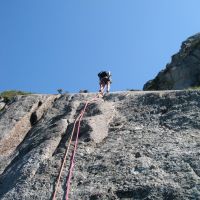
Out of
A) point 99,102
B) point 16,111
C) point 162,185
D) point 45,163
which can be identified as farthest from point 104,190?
point 16,111

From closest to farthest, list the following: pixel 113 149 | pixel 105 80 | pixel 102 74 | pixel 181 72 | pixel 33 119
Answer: pixel 113 149
pixel 33 119
pixel 105 80
pixel 102 74
pixel 181 72

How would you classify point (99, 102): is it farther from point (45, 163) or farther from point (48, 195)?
point (48, 195)

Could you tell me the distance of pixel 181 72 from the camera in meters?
46.0

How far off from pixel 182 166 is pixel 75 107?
7.77 m

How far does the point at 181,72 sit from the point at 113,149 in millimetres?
32198

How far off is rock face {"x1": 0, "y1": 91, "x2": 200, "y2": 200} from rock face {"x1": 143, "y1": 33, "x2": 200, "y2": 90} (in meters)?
25.3

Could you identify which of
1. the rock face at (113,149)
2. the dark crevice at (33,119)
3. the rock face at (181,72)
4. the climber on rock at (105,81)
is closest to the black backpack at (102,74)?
the climber on rock at (105,81)

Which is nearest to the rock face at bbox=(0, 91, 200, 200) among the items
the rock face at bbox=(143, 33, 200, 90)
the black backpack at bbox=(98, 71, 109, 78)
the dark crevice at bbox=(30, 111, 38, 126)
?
the dark crevice at bbox=(30, 111, 38, 126)

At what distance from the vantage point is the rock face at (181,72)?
4462 centimetres

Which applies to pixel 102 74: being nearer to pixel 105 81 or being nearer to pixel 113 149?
pixel 105 81

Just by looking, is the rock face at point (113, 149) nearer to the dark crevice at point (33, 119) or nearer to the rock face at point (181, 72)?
the dark crevice at point (33, 119)

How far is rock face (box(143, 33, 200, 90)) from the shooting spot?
44625 millimetres

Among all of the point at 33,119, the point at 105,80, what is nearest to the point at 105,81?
the point at 105,80

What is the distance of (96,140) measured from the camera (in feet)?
52.0
